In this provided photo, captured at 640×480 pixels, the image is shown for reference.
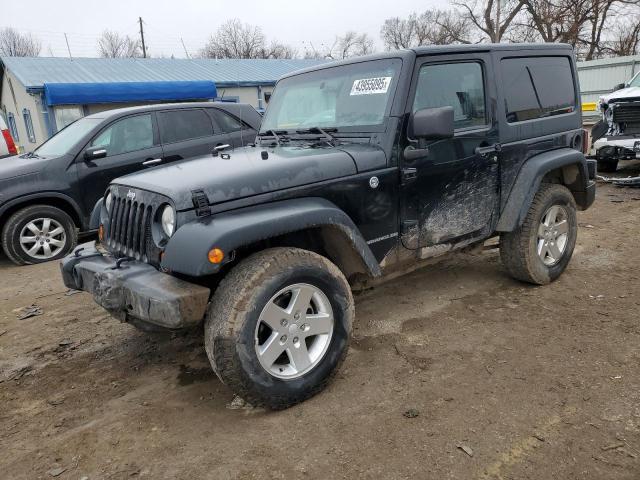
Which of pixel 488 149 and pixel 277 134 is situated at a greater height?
pixel 277 134

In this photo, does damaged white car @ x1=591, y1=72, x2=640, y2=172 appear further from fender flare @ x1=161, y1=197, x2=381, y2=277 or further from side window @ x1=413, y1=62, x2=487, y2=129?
fender flare @ x1=161, y1=197, x2=381, y2=277

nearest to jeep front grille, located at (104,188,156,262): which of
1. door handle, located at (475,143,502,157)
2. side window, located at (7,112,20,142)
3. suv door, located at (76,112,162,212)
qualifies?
door handle, located at (475,143,502,157)

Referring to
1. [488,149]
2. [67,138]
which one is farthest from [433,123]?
[67,138]

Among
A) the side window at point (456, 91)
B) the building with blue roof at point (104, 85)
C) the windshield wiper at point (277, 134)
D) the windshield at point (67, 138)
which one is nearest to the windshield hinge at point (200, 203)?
the windshield wiper at point (277, 134)

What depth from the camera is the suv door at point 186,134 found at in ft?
22.1

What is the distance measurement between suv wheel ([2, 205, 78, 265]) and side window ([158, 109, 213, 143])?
1654 millimetres

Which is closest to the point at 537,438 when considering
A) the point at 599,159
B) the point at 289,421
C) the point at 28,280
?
the point at 289,421

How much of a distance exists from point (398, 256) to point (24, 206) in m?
4.92

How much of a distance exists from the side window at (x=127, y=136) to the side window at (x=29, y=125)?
594 inches

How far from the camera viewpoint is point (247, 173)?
284 cm

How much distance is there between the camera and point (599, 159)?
939 cm

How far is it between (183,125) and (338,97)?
3.82m

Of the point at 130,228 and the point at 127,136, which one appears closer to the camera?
the point at 130,228

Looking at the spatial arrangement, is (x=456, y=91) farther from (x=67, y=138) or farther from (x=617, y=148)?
(x=617, y=148)
